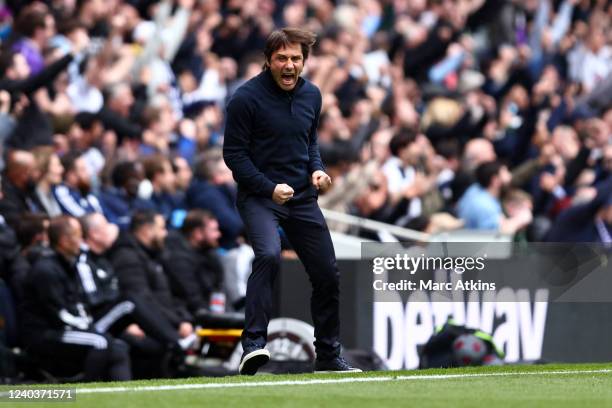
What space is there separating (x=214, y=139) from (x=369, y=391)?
33.1ft

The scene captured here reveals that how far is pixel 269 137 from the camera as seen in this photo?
385 inches

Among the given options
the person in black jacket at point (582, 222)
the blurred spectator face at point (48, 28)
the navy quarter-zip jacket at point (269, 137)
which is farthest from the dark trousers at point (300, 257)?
the blurred spectator face at point (48, 28)

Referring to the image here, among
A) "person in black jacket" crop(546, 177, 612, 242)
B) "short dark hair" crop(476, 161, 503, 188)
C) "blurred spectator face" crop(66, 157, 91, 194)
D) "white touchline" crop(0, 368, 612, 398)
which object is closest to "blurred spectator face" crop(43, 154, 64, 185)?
"blurred spectator face" crop(66, 157, 91, 194)

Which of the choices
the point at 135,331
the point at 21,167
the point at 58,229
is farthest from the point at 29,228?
the point at 135,331

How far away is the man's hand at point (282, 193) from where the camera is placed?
9602mm

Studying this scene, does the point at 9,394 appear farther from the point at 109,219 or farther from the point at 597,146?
the point at 597,146

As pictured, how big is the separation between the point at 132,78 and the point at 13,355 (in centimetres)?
638

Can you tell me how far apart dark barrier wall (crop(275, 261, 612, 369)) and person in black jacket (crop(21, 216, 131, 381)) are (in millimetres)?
1368

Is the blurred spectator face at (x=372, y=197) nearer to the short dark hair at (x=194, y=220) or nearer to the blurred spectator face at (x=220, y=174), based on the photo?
the blurred spectator face at (x=220, y=174)

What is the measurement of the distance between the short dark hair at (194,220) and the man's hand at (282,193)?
5509 mm

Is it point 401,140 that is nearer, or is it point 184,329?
point 184,329

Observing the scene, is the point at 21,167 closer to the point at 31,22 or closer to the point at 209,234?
the point at 209,234

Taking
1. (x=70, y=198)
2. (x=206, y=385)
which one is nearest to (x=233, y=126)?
(x=206, y=385)

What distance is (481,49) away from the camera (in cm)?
2636
